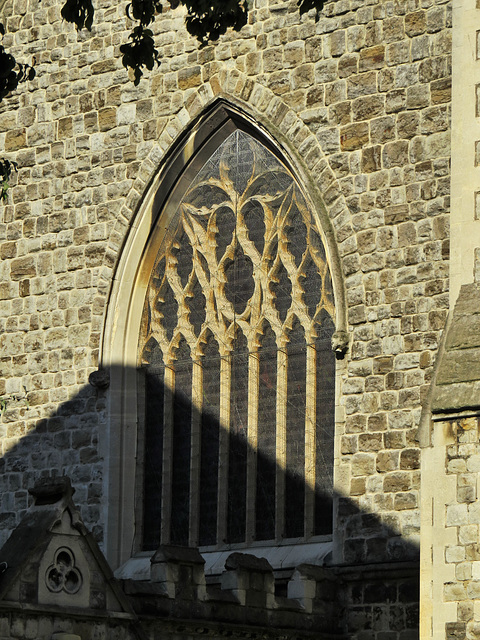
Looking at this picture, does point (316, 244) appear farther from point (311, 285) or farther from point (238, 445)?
point (238, 445)

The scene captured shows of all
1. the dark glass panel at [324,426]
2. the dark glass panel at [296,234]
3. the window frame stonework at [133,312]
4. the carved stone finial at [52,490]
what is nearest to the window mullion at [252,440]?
the dark glass panel at [324,426]

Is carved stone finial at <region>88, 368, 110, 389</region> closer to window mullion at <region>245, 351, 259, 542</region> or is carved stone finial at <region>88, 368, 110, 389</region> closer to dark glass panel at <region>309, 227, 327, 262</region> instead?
window mullion at <region>245, 351, 259, 542</region>

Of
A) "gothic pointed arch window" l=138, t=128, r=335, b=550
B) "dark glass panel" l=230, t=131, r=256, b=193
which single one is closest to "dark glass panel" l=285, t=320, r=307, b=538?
"gothic pointed arch window" l=138, t=128, r=335, b=550

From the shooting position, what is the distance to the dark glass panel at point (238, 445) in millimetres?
16531

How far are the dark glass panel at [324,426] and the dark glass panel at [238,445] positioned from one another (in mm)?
881

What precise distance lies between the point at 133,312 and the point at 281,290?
67.0 inches

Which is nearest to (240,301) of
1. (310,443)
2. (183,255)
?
(183,255)

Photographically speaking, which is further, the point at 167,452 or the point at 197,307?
the point at 197,307

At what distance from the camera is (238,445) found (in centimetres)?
1666

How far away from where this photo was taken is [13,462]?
1767cm

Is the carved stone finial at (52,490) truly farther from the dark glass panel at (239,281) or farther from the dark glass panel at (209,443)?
the dark glass panel at (239,281)

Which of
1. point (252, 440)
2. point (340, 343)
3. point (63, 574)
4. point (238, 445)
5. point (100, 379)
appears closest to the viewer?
point (63, 574)

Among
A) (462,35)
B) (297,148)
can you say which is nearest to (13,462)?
(297,148)

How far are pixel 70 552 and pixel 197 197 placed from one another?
5580 mm
